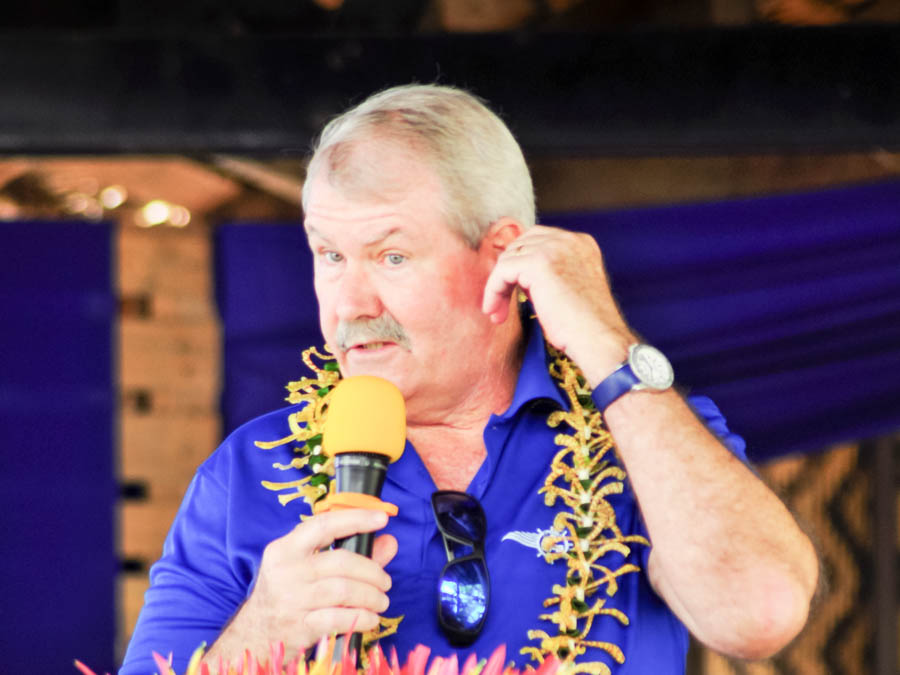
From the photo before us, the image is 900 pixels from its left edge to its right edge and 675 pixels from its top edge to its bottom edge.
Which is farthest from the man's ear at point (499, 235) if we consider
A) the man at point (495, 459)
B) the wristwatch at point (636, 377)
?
the wristwatch at point (636, 377)

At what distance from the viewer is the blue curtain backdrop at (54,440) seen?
369 cm

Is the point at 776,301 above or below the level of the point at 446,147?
above

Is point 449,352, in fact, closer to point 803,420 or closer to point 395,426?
point 395,426

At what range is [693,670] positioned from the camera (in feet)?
16.3

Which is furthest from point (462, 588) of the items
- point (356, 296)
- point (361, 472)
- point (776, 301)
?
point (776, 301)

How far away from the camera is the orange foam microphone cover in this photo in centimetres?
124

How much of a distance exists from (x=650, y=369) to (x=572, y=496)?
257mm

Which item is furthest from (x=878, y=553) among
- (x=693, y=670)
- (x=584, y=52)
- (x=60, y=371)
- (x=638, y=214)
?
(x=60, y=371)

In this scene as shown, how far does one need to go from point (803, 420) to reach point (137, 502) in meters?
2.30

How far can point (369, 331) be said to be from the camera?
1510mm

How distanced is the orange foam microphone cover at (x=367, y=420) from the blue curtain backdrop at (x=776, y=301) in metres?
2.23

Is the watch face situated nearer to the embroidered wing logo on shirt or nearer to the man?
the man

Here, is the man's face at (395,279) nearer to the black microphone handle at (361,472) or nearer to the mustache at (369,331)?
the mustache at (369,331)

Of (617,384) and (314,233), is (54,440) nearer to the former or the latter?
(314,233)
